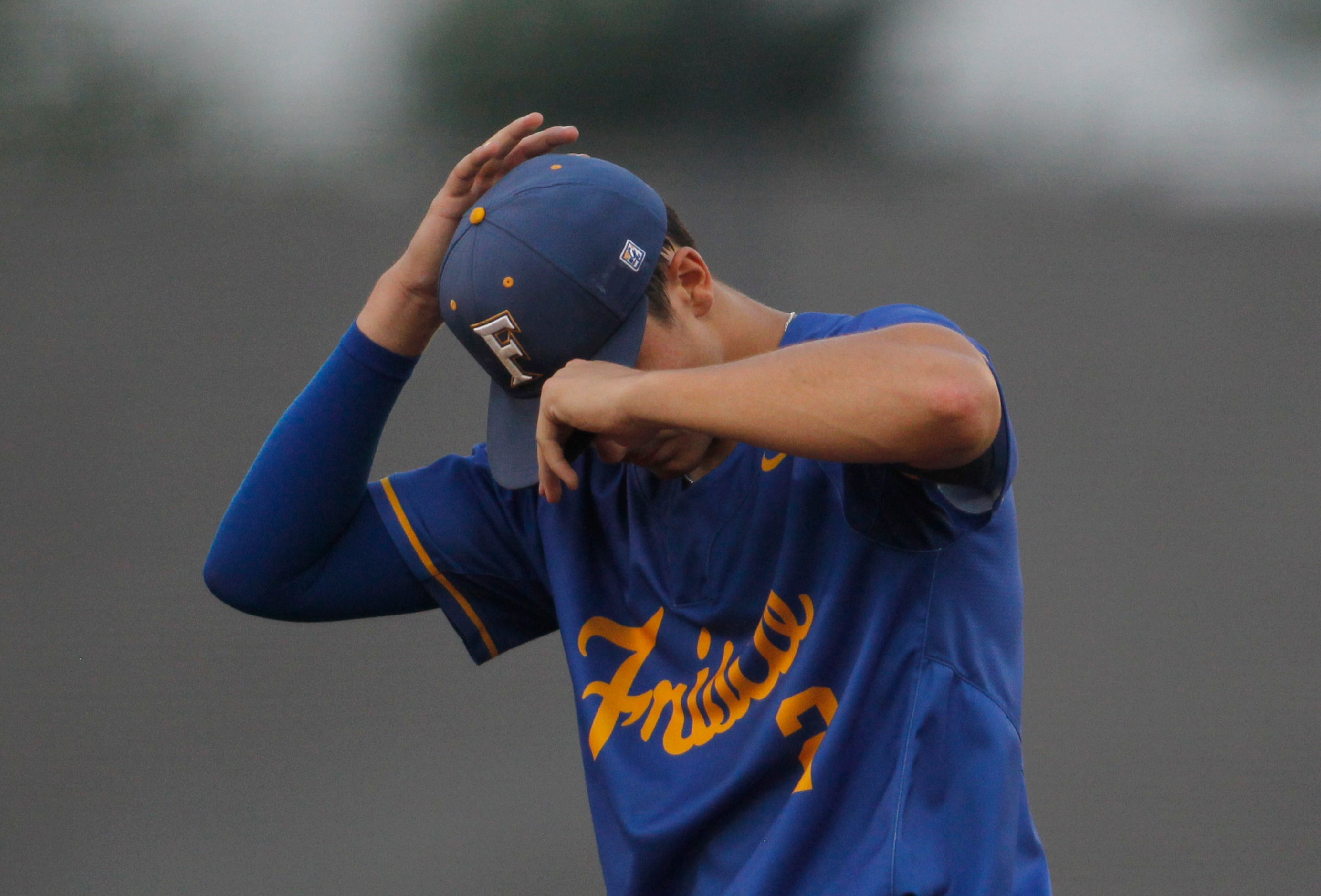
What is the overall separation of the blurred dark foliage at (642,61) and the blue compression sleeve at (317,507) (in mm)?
946

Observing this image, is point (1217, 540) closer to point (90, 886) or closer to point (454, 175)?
point (454, 175)

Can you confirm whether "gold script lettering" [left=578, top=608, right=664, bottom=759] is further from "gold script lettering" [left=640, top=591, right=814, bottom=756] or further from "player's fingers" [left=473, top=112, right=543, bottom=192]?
"player's fingers" [left=473, top=112, right=543, bottom=192]

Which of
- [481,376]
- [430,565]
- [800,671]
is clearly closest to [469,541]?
[430,565]

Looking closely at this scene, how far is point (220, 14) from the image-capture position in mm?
1715

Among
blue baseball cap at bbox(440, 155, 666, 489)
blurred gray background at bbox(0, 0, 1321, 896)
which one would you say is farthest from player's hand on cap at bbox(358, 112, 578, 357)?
blurred gray background at bbox(0, 0, 1321, 896)

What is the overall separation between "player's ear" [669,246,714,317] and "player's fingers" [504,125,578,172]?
0.49 feet

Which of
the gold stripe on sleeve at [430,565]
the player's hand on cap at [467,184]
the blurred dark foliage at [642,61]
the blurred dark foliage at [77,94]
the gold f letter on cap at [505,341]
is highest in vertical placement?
the blurred dark foliage at [642,61]

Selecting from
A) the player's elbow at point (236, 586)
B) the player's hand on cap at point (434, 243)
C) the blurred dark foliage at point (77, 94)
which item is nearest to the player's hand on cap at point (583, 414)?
the player's hand on cap at point (434, 243)

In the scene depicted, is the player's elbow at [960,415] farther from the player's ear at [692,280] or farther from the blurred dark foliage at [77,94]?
the blurred dark foliage at [77,94]

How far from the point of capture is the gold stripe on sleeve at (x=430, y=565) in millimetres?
969

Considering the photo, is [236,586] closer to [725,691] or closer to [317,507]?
[317,507]

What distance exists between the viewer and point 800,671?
28.2 inches

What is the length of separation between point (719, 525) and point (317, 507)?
36 centimetres

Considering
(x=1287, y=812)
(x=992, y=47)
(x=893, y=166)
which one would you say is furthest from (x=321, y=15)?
(x=1287, y=812)
